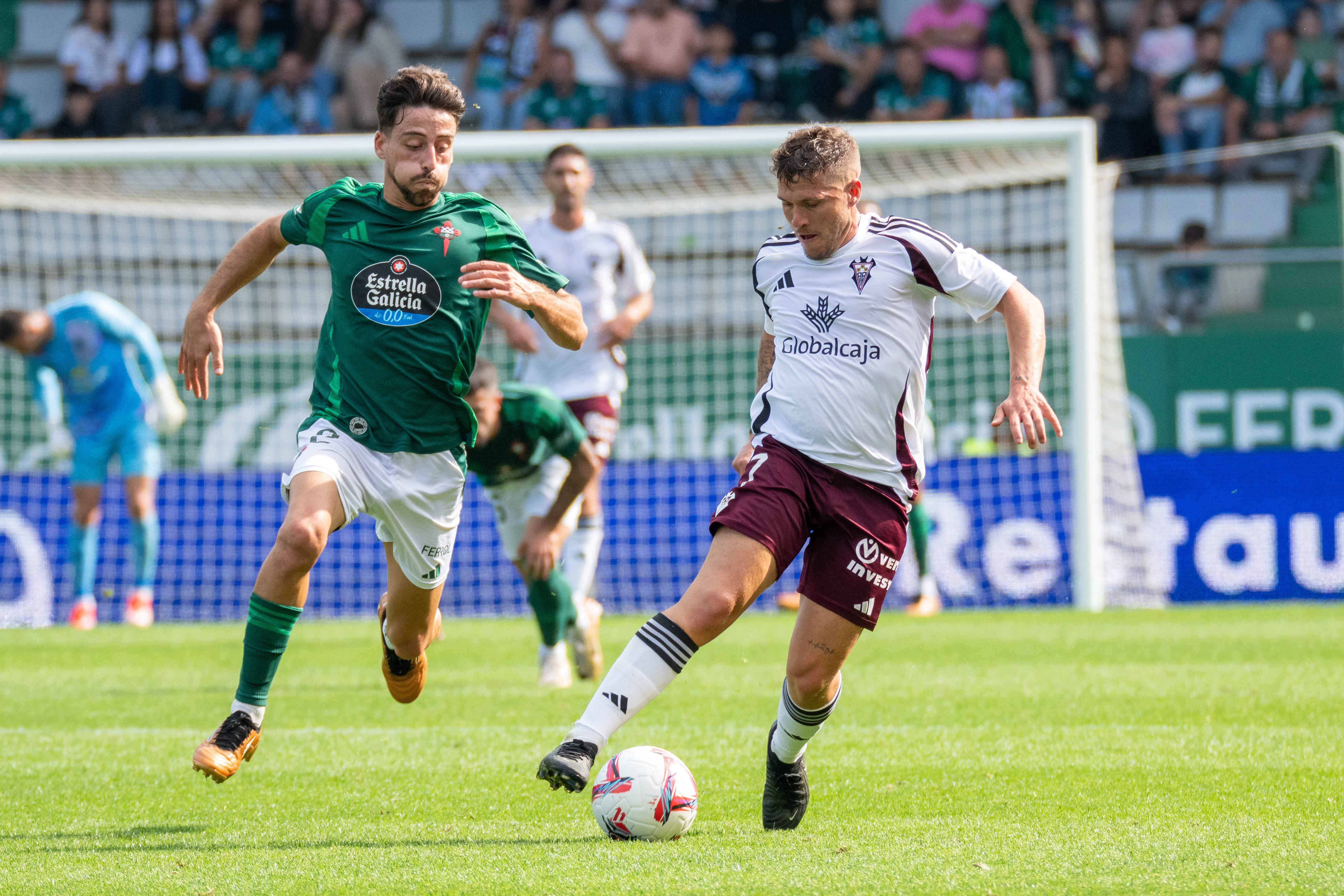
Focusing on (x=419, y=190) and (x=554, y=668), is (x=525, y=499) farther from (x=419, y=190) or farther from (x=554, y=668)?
(x=419, y=190)

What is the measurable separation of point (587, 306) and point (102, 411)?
4426 millimetres

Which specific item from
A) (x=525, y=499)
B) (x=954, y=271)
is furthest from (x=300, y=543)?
(x=525, y=499)

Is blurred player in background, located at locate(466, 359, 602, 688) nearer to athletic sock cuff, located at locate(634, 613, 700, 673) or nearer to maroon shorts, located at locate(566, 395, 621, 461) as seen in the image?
maroon shorts, located at locate(566, 395, 621, 461)

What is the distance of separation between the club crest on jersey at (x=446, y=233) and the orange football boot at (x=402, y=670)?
1.28 metres

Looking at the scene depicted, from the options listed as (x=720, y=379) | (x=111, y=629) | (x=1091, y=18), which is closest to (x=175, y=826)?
(x=111, y=629)

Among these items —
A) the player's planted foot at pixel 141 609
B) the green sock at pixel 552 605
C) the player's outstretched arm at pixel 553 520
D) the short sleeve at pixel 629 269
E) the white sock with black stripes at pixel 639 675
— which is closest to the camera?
the white sock with black stripes at pixel 639 675

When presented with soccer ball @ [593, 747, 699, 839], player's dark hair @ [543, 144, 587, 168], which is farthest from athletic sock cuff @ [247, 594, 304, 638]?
player's dark hair @ [543, 144, 587, 168]

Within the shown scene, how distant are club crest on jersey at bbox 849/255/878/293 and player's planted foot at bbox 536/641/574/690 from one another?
11.6 feet

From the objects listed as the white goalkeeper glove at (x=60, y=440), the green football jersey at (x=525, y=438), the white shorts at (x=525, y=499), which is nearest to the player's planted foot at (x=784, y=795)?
the green football jersey at (x=525, y=438)

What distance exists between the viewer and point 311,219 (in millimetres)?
5020

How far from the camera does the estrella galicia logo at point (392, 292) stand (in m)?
4.95

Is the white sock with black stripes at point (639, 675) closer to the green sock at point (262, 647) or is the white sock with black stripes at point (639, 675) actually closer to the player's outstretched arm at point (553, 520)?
the green sock at point (262, 647)

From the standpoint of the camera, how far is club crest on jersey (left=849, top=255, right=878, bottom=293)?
15.0 feet

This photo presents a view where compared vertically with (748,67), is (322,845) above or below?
below
